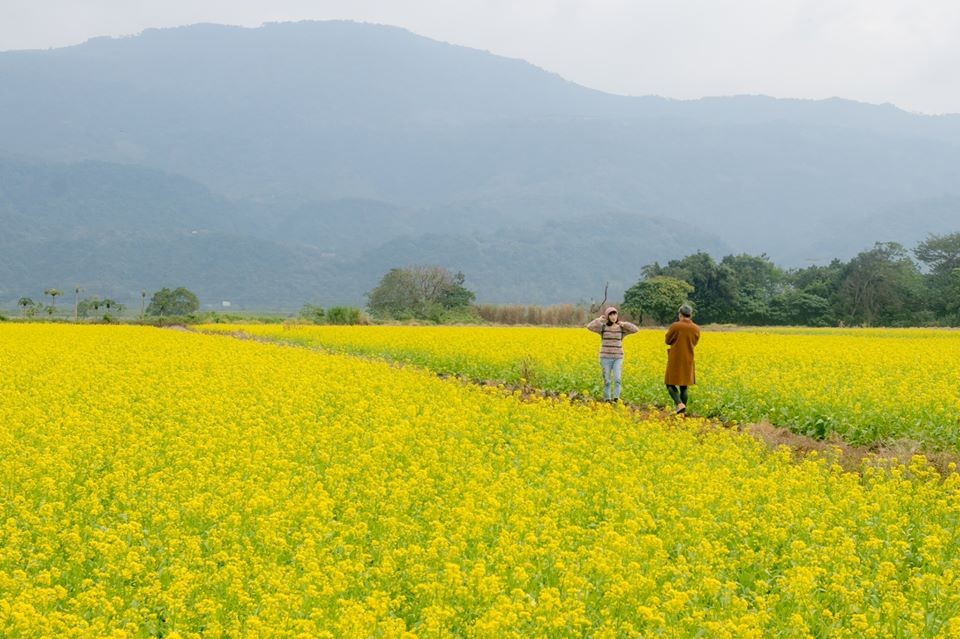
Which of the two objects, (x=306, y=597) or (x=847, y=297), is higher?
(x=847, y=297)

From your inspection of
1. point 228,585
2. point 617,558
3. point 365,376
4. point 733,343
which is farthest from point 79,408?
point 733,343

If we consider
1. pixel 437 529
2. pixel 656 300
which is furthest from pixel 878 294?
pixel 437 529

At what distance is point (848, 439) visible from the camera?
13.5 meters

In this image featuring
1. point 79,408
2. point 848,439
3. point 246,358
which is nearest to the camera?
point 79,408

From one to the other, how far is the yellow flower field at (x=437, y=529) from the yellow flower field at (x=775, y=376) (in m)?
3.19

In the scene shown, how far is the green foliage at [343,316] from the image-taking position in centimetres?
5353

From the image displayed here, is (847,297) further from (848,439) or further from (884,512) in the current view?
(884,512)

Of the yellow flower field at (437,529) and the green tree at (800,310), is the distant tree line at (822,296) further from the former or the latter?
the yellow flower field at (437,529)

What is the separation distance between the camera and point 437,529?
682 centimetres

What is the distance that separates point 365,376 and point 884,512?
10302 millimetres

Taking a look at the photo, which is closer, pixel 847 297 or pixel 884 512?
pixel 884 512

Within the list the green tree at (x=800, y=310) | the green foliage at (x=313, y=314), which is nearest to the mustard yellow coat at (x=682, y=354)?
the green foliage at (x=313, y=314)

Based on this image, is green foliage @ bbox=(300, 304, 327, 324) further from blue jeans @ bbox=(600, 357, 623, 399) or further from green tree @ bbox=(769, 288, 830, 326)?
blue jeans @ bbox=(600, 357, 623, 399)

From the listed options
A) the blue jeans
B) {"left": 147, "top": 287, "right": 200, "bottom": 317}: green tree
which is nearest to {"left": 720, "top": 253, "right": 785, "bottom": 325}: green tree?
{"left": 147, "top": 287, "right": 200, "bottom": 317}: green tree
